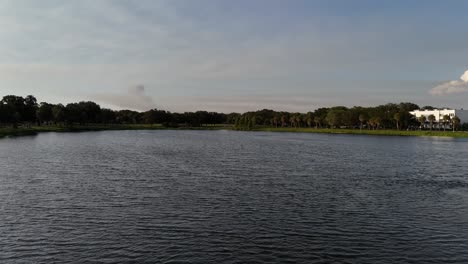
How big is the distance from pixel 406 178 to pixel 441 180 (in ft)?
11.8

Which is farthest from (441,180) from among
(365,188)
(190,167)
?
(190,167)

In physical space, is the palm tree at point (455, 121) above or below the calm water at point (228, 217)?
above

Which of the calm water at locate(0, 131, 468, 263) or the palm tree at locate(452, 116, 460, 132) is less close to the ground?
the palm tree at locate(452, 116, 460, 132)

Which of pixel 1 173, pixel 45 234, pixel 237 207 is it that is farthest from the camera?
pixel 1 173

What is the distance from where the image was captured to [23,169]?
46.8 metres

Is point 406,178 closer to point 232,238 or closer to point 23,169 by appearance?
point 232,238

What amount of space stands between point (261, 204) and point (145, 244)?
11.7 meters

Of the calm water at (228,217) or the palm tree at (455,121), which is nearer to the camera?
the calm water at (228,217)

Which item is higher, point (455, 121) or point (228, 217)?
point (455, 121)

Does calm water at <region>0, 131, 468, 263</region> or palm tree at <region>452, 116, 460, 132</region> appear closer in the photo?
calm water at <region>0, 131, 468, 263</region>

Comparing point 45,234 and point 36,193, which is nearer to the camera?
point 45,234

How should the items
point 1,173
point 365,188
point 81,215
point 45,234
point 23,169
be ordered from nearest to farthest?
point 45,234 < point 81,215 < point 365,188 < point 1,173 < point 23,169

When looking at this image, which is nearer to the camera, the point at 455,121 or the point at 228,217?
the point at 228,217

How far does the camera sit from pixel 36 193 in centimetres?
3256
